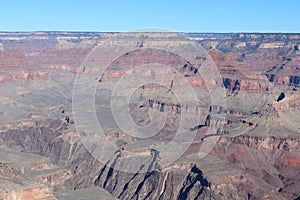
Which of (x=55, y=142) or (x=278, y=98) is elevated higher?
(x=278, y=98)

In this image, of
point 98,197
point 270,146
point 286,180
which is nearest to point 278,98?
point 270,146

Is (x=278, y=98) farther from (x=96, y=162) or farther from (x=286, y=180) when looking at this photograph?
(x=96, y=162)

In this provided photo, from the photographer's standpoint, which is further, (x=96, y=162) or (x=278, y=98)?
(x=278, y=98)

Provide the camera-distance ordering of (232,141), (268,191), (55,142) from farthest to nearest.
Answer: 1. (55,142)
2. (232,141)
3. (268,191)

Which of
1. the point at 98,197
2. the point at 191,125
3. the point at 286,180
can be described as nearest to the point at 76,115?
the point at 191,125

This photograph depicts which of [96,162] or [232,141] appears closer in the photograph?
[96,162]

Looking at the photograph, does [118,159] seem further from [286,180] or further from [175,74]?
[175,74]

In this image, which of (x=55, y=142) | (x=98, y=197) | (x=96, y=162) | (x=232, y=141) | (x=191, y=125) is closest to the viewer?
(x=98, y=197)

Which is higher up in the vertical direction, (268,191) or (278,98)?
(278,98)

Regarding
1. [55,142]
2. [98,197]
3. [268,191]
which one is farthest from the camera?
[55,142]
